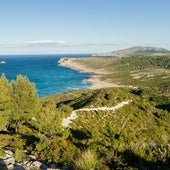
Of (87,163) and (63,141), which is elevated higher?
(87,163)

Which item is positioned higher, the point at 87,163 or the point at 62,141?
the point at 87,163

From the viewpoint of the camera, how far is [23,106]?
42688 millimetres

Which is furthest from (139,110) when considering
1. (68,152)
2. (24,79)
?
(68,152)

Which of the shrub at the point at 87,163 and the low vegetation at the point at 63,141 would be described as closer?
the shrub at the point at 87,163

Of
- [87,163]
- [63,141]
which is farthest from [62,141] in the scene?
[87,163]

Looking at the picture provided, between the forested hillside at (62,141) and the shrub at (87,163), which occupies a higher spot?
the shrub at (87,163)

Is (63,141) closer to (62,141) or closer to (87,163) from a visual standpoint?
(62,141)

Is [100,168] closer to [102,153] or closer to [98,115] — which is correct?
[102,153]

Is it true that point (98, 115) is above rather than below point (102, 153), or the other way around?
below

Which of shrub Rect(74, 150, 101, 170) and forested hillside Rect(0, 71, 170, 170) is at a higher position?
shrub Rect(74, 150, 101, 170)

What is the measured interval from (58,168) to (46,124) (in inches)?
543

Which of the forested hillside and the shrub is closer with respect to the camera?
the shrub

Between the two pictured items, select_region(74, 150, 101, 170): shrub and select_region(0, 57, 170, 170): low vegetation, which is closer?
select_region(74, 150, 101, 170): shrub

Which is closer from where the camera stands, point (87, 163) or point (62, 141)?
point (87, 163)
